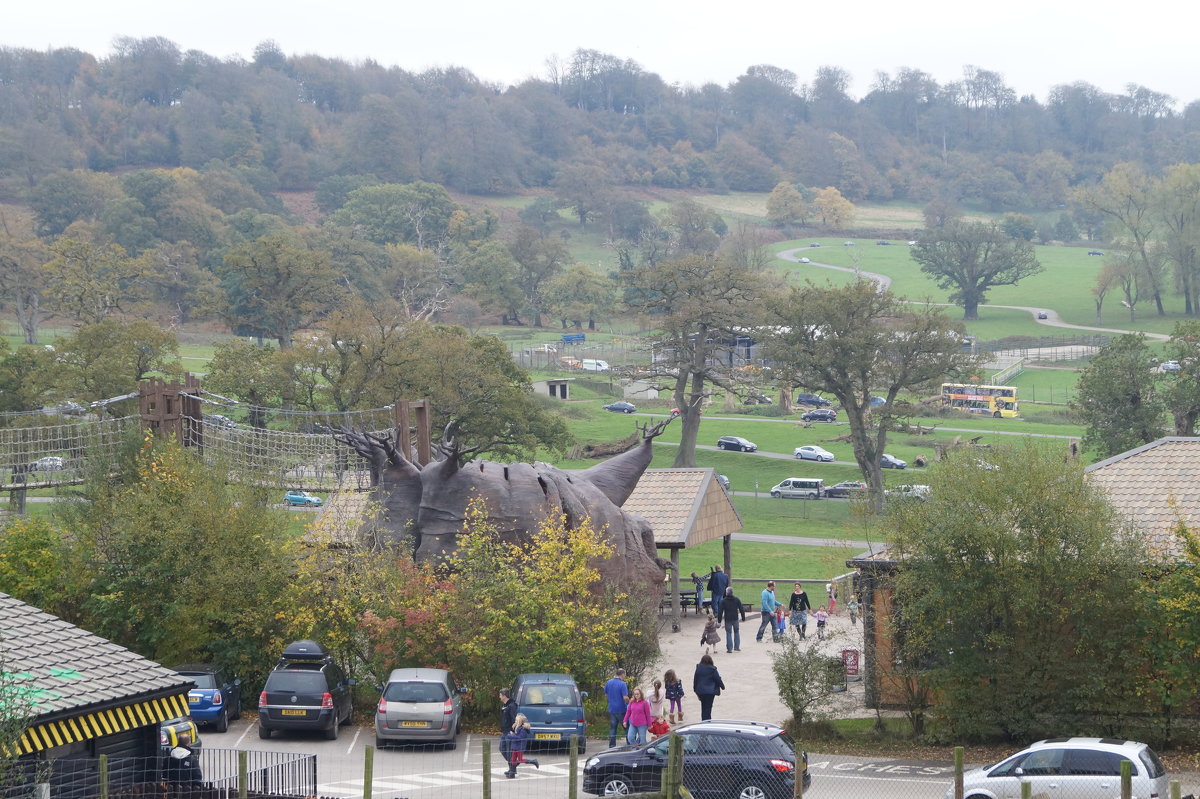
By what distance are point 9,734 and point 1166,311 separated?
435ft

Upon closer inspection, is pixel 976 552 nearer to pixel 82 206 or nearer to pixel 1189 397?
pixel 1189 397

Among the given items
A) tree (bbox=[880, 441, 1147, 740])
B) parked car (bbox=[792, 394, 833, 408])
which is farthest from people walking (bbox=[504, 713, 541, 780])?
parked car (bbox=[792, 394, 833, 408])

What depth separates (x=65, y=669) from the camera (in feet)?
52.1

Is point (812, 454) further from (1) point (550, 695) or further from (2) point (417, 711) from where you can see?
(2) point (417, 711)

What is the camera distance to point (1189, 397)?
2267 inches

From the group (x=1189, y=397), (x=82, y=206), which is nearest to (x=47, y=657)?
(x=1189, y=397)

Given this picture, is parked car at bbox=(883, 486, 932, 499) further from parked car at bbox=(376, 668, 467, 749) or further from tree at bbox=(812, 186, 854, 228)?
tree at bbox=(812, 186, 854, 228)

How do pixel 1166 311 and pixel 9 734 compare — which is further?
pixel 1166 311

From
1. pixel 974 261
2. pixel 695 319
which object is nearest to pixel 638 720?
pixel 695 319

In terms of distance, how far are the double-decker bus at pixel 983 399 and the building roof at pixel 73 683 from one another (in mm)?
76060

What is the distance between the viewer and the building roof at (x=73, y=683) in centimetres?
1480

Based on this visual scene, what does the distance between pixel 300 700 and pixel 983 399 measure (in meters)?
A: 73.3

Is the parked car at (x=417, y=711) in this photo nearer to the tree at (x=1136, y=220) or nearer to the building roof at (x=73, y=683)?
the building roof at (x=73, y=683)

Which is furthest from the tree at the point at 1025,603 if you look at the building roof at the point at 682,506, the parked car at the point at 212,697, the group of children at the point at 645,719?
the building roof at the point at 682,506
